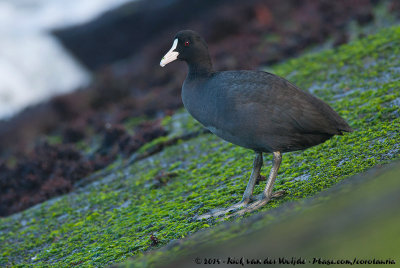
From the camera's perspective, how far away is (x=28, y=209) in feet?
29.9

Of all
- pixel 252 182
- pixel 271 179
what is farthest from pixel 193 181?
pixel 271 179

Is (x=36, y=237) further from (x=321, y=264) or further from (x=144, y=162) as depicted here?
(x=321, y=264)

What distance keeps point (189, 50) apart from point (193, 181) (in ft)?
5.70

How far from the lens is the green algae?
588 centimetres

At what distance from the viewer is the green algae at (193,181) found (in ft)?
19.3

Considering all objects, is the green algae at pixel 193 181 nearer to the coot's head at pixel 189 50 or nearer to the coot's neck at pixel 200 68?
the coot's neck at pixel 200 68

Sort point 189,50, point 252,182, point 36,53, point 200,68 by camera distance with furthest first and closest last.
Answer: point 36,53 < point 189,50 < point 200,68 < point 252,182

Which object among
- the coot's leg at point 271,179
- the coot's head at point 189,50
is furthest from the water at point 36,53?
the coot's leg at point 271,179

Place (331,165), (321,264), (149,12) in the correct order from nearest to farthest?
(321,264) < (331,165) < (149,12)

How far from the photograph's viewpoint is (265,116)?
5.66 metres

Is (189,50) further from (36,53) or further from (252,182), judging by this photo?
(36,53)

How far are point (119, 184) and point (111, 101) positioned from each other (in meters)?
7.00

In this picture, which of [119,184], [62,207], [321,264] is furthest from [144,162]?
[321,264]

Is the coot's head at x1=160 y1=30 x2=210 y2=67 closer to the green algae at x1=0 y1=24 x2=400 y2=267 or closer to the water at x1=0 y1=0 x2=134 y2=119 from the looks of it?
the green algae at x1=0 y1=24 x2=400 y2=267
